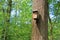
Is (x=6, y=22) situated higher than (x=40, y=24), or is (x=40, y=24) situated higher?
(x=40, y=24)

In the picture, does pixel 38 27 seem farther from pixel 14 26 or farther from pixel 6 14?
pixel 14 26

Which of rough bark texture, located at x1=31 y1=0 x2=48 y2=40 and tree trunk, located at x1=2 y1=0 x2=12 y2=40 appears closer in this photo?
rough bark texture, located at x1=31 y1=0 x2=48 y2=40

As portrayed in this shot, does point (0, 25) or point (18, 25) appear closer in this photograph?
point (0, 25)

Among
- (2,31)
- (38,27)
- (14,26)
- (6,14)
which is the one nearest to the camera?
(38,27)

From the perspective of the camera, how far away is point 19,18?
54.0ft

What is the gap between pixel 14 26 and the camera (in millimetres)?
15328

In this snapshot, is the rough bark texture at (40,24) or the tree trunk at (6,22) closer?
the rough bark texture at (40,24)

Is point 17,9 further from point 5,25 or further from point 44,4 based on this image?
point 44,4

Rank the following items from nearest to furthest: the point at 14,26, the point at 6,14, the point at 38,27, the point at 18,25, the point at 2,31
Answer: the point at 38,27, the point at 6,14, the point at 2,31, the point at 14,26, the point at 18,25

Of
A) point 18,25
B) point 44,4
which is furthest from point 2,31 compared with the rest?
point 44,4

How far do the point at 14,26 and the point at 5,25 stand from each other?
190cm

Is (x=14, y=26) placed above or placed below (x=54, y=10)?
below

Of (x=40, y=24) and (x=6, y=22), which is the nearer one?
(x=40, y=24)

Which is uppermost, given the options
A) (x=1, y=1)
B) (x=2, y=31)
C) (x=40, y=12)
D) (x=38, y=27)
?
(x=1, y=1)
